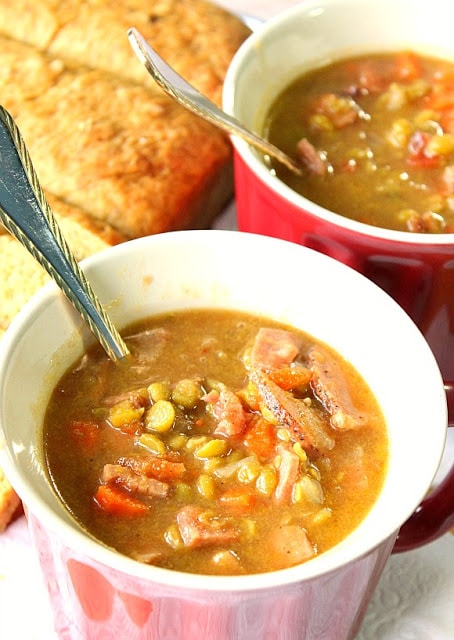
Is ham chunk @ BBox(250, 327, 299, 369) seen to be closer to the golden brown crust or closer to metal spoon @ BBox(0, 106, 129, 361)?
metal spoon @ BBox(0, 106, 129, 361)

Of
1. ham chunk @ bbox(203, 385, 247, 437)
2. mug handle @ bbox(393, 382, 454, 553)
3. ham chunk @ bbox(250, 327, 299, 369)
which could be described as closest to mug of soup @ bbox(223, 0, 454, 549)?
mug handle @ bbox(393, 382, 454, 553)

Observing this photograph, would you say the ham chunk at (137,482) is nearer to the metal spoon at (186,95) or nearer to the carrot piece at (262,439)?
the carrot piece at (262,439)

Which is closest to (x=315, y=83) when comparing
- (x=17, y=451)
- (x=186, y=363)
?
(x=186, y=363)

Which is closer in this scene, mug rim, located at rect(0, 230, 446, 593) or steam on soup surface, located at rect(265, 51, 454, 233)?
mug rim, located at rect(0, 230, 446, 593)

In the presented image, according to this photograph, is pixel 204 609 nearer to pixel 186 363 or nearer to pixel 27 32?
pixel 186 363

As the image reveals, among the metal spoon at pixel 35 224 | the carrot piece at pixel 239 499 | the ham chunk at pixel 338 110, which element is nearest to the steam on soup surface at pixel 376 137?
the ham chunk at pixel 338 110

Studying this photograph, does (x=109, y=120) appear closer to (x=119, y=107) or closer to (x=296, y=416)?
(x=119, y=107)

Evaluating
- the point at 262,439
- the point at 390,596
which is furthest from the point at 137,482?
the point at 390,596
